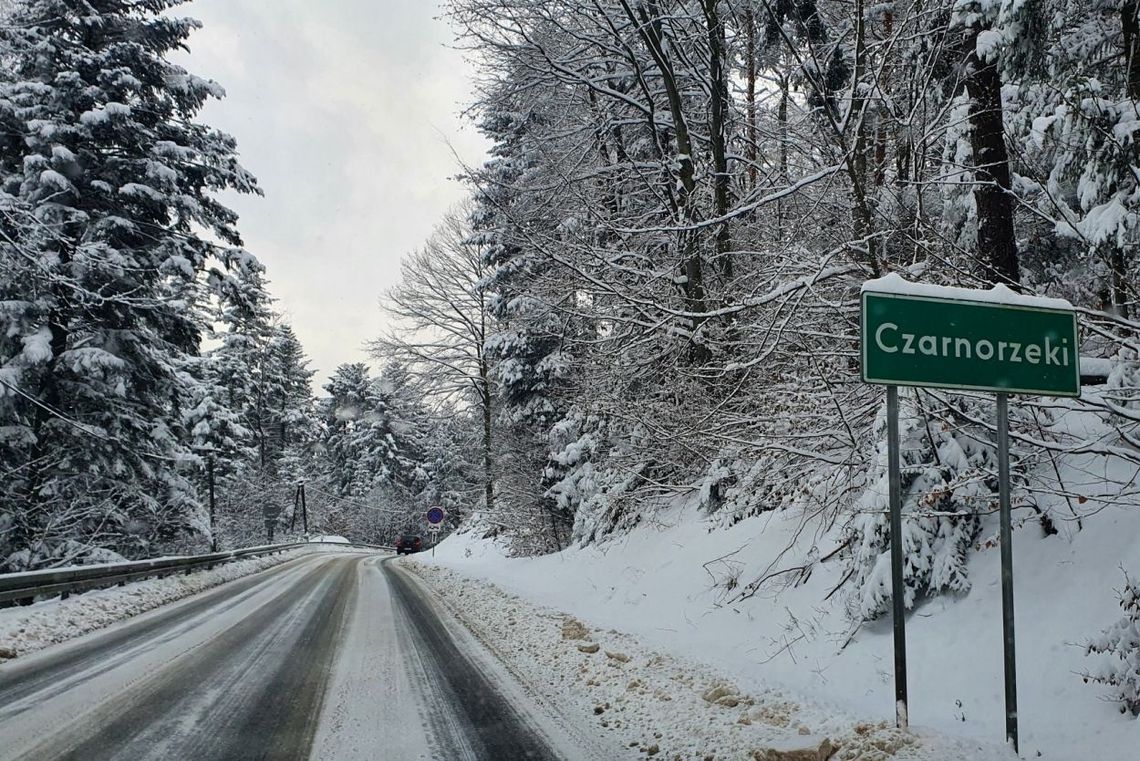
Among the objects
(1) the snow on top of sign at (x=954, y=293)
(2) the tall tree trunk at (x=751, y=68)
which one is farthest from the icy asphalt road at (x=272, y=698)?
(2) the tall tree trunk at (x=751, y=68)

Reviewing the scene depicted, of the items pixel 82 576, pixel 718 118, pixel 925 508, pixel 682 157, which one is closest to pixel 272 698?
pixel 925 508

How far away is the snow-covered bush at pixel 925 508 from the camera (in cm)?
575

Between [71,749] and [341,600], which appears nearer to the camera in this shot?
[71,749]

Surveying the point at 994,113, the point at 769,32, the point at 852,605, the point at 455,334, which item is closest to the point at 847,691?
the point at 852,605

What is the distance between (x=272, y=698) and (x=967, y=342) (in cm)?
578

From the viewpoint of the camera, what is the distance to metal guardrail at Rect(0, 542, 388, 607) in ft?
32.9

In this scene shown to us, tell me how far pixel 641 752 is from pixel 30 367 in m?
14.1

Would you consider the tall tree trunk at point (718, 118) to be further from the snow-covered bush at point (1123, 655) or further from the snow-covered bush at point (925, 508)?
the snow-covered bush at point (1123, 655)

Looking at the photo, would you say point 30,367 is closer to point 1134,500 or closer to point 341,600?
point 341,600

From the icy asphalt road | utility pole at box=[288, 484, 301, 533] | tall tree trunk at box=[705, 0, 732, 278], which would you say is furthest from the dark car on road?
tall tree trunk at box=[705, 0, 732, 278]

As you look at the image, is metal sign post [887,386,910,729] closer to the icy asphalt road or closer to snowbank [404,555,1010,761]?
snowbank [404,555,1010,761]

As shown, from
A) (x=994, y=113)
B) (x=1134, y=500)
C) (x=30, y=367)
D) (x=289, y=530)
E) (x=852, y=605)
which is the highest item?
(x=994, y=113)

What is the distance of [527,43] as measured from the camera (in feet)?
38.6

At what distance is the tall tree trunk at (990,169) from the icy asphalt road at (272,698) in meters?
6.26
